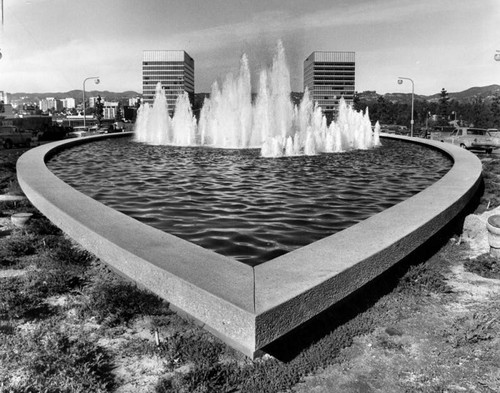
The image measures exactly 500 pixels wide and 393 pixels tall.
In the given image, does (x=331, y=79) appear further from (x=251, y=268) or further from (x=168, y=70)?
(x=251, y=268)

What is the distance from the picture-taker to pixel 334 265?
4.77 meters

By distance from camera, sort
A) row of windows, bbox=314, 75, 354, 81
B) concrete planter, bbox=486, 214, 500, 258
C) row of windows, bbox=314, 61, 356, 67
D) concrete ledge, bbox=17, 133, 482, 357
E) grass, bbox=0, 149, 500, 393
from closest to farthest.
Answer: grass, bbox=0, 149, 500, 393
concrete ledge, bbox=17, 133, 482, 357
concrete planter, bbox=486, 214, 500, 258
row of windows, bbox=314, 61, 356, 67
row of windows, bbox=314, 75, 354, 81

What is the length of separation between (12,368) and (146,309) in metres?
1.39

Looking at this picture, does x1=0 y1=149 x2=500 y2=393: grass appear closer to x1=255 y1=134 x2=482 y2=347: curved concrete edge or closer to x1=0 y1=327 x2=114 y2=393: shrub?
x1=0 y1=327 x2=114 y2=393: shrub

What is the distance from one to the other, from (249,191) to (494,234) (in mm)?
5451

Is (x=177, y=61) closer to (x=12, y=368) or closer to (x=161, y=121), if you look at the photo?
(x=161, y=121)

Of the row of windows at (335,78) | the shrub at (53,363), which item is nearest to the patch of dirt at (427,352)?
the shrub at (53,363)

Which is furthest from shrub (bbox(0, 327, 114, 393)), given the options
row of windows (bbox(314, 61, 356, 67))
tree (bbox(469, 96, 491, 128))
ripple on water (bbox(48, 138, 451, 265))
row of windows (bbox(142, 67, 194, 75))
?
row of windows (bbox(314, 61, 356, 67))

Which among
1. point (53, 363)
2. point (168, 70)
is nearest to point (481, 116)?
point (53, 363)

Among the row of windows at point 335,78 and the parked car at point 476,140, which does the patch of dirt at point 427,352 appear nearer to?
→ the parked car at point 476,140

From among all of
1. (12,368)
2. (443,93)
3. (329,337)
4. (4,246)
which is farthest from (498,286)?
(443,93)

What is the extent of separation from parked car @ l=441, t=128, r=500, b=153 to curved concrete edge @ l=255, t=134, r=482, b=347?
2331 centimetres

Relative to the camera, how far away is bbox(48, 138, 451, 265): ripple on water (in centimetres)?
746

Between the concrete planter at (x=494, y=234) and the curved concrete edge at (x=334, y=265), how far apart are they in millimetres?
609
